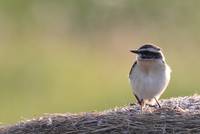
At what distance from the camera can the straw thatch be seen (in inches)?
485

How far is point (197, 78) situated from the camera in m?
23.2

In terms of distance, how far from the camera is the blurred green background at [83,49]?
22.4m

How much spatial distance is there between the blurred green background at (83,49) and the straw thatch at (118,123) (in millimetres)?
7266

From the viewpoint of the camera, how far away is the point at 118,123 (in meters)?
12.4

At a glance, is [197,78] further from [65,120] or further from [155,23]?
[65,120]

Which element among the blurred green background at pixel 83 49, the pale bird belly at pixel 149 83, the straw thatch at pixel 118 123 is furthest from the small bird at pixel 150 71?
the blurred green background at pixel 83 49

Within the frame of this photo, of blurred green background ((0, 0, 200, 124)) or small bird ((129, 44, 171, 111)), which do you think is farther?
blurred green background ((0, 0, 200, 124))

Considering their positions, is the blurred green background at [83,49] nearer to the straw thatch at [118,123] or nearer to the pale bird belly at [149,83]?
the pale bird belly at [149,83]

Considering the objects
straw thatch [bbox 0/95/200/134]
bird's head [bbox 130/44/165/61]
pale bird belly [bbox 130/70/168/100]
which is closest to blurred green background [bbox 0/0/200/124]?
pale bird belly [bbox 130/70/168/100]

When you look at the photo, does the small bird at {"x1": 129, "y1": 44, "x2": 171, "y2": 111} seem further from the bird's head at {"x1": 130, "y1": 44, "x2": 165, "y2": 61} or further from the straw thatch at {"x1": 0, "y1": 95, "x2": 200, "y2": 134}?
the straw thatch at {"x1": 0, "y1": 95, "x2": 200, "y2": 134}

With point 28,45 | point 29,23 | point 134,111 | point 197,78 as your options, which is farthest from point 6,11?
point 134,111

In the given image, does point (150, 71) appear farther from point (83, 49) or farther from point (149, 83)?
point (83, 49)

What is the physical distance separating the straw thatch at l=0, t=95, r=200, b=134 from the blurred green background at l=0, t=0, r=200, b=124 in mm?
7266

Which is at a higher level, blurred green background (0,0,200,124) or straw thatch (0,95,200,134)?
blurred green background (0,0,200,124)
